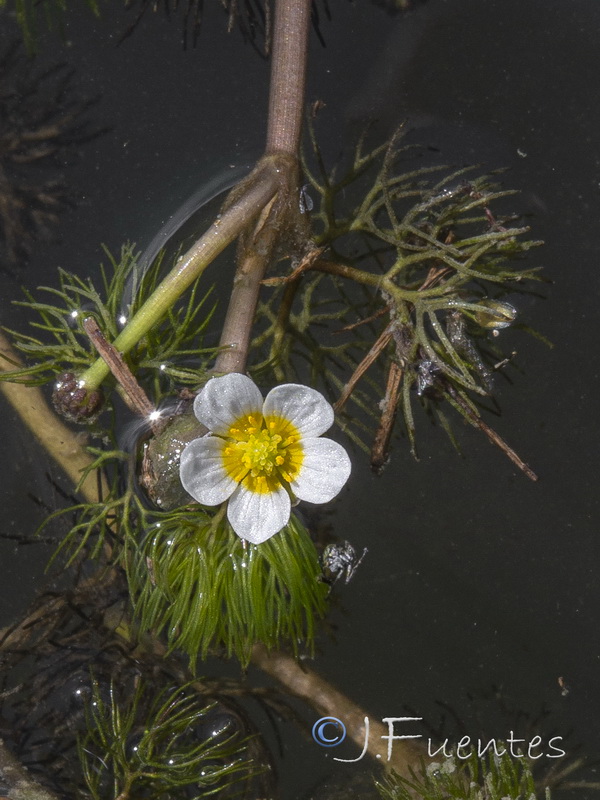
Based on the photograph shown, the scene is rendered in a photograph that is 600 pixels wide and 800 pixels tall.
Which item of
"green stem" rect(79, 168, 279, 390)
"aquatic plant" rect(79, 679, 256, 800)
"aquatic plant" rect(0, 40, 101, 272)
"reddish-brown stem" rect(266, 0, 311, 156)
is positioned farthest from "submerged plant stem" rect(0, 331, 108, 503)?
"reddish-brown stem" rect(266, 0, 311, 156)

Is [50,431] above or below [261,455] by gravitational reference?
below

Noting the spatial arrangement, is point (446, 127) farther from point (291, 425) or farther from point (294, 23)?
point (291, 425)

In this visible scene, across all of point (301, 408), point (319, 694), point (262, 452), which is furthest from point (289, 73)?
point (319, 694)

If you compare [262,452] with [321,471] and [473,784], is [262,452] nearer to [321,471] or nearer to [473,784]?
[321,471]

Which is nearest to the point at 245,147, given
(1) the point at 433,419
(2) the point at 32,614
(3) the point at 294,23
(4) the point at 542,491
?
(3) the point at 294,23

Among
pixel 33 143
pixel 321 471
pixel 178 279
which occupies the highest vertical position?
pixel 33 143

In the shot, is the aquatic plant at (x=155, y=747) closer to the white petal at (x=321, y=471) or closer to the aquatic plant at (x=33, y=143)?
the white petal at (x=321, y=471)

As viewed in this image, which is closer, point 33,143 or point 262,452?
point 262,452

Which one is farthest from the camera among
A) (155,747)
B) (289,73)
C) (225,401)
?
(155,747)
